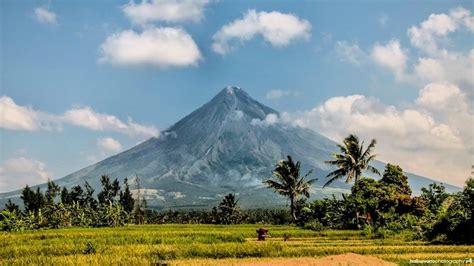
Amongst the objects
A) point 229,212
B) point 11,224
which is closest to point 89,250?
point 11,224

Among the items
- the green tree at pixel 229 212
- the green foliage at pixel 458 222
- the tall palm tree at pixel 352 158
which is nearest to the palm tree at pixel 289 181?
the tall palm tree at pixel 352 158

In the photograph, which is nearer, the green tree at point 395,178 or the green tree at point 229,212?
the green tree at point 395,178

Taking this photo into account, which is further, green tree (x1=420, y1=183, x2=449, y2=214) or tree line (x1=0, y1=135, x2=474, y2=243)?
green tree (x1=420, y1=183, x2=449, y2=214)

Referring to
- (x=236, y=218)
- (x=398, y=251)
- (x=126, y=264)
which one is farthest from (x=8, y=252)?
(x=236, y=218)

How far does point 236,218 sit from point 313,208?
25237mm

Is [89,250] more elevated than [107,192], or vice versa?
[107,192]

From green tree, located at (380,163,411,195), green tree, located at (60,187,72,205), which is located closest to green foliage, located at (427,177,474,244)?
green tree, located at (380,163,411,195)

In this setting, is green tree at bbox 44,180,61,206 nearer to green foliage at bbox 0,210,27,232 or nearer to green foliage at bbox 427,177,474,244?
green foliage at bbox 0,210,27,232

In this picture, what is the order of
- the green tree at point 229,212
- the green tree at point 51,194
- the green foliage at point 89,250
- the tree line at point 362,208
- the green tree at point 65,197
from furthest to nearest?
the green tree at point 65,197 → the green tree at point 229,212 → the green tree at point 51,194 → the tree line at point 362,208 → the green foliage at point 89,250

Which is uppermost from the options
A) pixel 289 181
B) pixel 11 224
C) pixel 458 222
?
pixel 289 181

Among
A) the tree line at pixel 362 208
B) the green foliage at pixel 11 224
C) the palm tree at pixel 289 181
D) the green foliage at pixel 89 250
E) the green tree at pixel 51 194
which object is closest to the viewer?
the green foliage at pixel 89 250

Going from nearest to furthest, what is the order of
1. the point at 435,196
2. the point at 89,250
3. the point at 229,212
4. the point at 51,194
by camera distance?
the point at 89,250 → the point at 435,196 → the point at 51,194 → the point at 229,212

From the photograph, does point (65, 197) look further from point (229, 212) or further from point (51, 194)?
point (229, 212)

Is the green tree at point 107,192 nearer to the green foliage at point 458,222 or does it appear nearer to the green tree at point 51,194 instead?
the green tree at point 51,194
